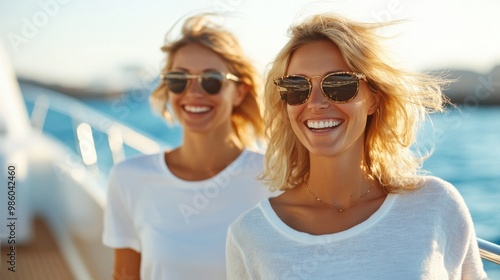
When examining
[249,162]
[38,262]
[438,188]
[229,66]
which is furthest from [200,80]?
[38,262]

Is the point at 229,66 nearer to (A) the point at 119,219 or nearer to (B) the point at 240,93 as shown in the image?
(B) the point at 240,93

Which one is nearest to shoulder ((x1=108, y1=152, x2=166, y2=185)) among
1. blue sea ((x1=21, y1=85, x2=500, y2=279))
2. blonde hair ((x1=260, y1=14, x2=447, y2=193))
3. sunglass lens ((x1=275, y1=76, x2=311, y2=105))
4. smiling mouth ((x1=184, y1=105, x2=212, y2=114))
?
smiling mouth ((x1=184, y1=105, x2=212, y2=114))

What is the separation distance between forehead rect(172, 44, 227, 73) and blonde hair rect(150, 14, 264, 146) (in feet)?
0.05

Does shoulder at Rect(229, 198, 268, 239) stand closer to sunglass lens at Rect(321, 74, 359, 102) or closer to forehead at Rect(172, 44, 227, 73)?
sunglass lens at Rect(321, 74, 359, 102)

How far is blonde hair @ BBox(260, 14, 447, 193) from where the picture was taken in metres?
1.62

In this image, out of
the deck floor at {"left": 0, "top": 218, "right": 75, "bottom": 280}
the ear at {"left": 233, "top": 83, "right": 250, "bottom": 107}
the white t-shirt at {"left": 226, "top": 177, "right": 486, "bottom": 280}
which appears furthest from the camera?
the deck floor at {"left": 0, "top": 218, "right": 75, "bottom": 280}

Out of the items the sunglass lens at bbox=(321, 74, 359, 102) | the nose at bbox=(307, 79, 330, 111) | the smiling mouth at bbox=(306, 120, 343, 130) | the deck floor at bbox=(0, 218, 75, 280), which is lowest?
the deck floor at bbox=(0, 218, 75, 280)

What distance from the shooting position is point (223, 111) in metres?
2.49

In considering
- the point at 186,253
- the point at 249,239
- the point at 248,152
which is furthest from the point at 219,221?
the point at 249,239

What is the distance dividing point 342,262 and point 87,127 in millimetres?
3755

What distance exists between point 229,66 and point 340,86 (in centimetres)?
99

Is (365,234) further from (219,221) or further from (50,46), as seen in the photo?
→ (50,46)

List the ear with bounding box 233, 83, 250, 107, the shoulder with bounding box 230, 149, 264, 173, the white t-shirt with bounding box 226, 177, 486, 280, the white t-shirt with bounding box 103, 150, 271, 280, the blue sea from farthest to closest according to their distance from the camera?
the blue sea, the ear with bounding box 233, 83, 250, 107, the shoulder with bounding box 230, 149, 264, 173, the white t-shirt with bounding box 103, 150, 271, 280, the white t-shirt with bounding box 226, 177, 486, 280

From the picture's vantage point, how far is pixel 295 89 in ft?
5.31
